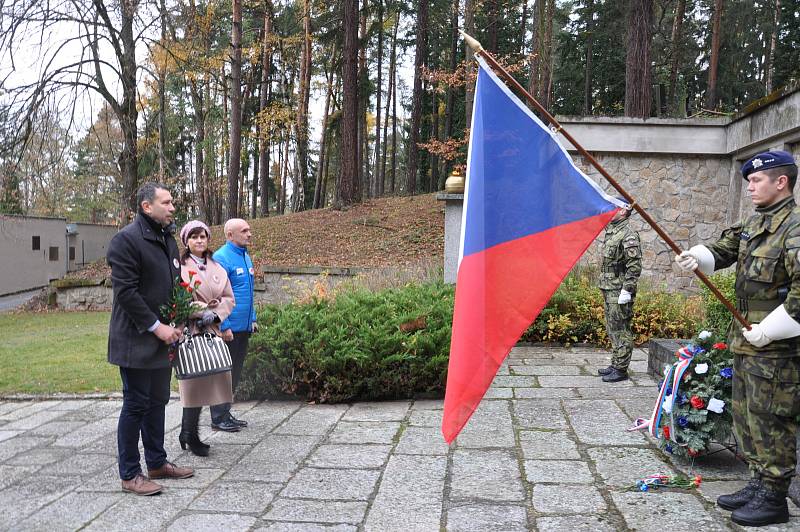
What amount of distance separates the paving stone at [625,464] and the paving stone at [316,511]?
5.36 ft

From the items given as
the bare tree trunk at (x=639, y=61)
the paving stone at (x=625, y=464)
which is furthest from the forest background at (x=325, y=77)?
the paving stone at (x=625, y=464)

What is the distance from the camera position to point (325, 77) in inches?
1361

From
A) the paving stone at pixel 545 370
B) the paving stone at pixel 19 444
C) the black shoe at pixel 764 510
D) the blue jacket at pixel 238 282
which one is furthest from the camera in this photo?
the paving stone at pixel 545 370

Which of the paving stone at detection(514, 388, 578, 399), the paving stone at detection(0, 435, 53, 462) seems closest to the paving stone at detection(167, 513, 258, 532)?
the paving stone at detection(0, 435, 53, 462)

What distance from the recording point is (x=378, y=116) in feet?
125

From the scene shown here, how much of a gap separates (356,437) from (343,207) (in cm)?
1645

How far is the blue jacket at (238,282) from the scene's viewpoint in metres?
5.31

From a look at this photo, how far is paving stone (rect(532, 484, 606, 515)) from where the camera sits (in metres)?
3.62

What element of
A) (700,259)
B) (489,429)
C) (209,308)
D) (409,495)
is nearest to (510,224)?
(700,259)

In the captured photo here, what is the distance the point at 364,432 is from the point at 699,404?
2.58m

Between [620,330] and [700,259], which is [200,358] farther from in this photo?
[620,330]

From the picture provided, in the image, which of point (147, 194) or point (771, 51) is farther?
point (771, 51)

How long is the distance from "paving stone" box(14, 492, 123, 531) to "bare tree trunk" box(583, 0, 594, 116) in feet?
108

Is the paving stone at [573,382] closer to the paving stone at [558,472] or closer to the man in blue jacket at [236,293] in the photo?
the paving stone at [558,472]
